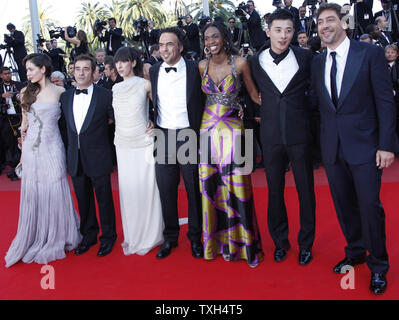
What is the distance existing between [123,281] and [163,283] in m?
0.28

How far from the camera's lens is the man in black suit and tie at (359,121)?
2271 millimetres

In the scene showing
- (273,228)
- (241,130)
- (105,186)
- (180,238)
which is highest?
(241,130)

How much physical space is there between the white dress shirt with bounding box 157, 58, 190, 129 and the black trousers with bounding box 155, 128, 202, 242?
0.29ft

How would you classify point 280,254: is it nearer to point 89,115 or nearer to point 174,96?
point 174,96

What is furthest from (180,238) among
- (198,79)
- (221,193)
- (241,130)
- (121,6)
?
(121,6)

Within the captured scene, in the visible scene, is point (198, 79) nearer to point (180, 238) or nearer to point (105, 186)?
point (105, 186)

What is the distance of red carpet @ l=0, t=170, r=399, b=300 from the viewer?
94.5 inches

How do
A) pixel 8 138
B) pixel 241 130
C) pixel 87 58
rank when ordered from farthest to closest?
pixel 8 138 < pixel 87 58 < pixel 241 130

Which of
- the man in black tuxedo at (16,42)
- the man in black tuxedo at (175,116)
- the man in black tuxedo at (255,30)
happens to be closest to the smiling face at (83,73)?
the man in black tuxedo at (175,116)

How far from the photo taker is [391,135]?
2.26 m

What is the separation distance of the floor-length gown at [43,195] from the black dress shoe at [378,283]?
87.6 inches

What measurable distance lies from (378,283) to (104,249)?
6.51 ft
